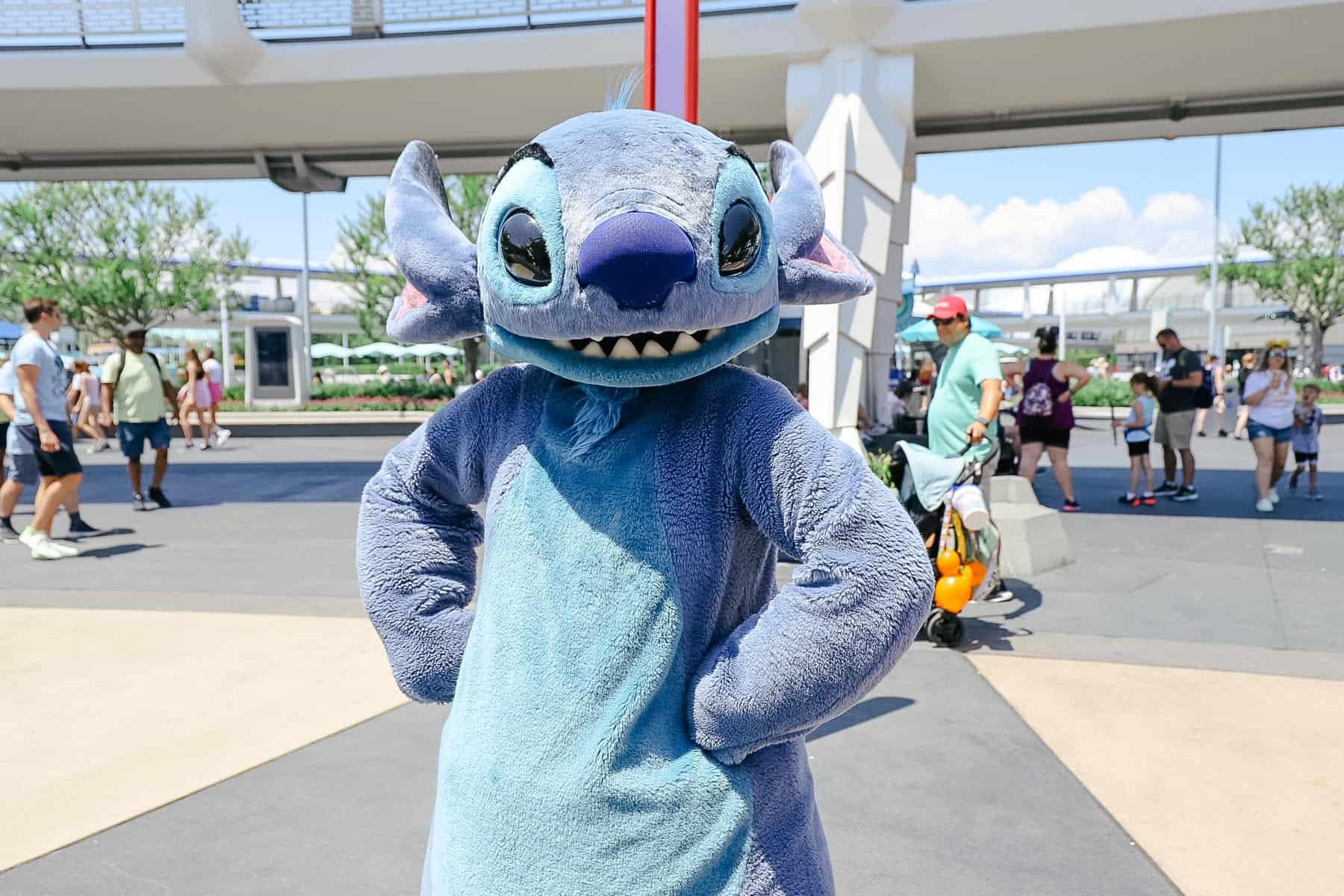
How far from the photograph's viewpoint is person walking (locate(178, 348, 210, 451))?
611 inches

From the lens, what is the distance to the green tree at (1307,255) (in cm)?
3500

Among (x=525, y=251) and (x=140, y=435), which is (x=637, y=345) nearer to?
(x=525, y=251)

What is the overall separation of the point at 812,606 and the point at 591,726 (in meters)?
0.32

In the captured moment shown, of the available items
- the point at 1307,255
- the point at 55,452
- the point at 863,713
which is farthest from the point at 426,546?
the point at 1307,255

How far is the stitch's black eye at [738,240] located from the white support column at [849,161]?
7037mm

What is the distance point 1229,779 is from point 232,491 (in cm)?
989

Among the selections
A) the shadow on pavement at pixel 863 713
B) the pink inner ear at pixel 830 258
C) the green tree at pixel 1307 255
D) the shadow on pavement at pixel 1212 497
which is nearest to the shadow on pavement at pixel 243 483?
the shadow on pavement at pixel 863 713

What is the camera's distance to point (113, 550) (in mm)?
7328

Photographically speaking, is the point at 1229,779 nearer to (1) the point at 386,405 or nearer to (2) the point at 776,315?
(2) the point at 776,315

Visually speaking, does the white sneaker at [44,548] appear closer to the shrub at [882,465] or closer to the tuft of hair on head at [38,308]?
the tuft of hair on head at [38,308]

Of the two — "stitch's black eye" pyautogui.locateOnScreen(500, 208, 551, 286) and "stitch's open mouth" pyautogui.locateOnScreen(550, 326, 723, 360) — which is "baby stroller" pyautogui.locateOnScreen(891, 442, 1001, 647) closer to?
"stitch's open mouth" pyautogui.locateOnScreen(550, 326, 723, 360)

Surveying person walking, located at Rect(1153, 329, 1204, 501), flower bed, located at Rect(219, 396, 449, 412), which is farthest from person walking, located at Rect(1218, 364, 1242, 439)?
flower bed, located at Rect(219, 396, 449, 412)

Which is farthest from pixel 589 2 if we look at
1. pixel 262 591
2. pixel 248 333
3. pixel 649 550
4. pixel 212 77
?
pixel 248 333

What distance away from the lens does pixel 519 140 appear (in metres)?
11.4
